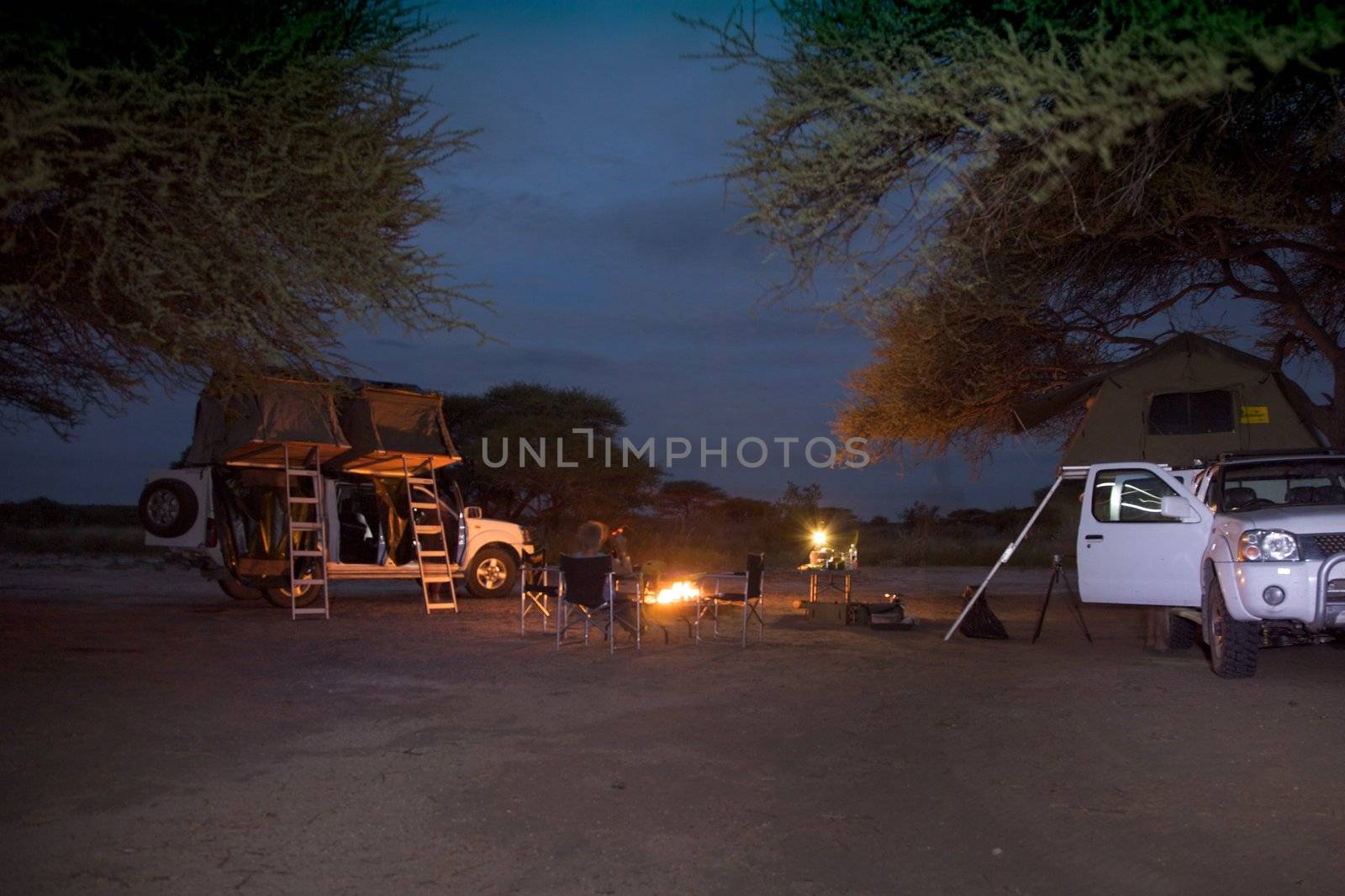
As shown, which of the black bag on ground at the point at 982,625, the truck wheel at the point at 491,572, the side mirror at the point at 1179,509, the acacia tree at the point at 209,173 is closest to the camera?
the acacia tree at the point at 209,173

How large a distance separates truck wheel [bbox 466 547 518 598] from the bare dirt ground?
5913 millimetres

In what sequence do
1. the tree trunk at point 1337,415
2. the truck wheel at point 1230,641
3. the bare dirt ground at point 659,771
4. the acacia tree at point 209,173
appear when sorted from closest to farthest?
the bare dirt ground at point 659,771 → the acacia tree at point 209,173 → the truck wheel at point 1230,641 → the tree trunk at point 1337,415

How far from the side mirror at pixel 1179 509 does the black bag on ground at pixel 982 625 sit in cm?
235

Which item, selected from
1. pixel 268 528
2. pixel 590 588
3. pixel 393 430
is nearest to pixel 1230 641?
pixel 590 588

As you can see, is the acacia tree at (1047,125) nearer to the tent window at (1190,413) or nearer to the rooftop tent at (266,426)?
the tent window at (1190,413)

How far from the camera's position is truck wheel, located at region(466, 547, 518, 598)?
1560 cm

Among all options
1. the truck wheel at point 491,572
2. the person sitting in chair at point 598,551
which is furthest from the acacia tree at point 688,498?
the person sitting in chair at point 598,551

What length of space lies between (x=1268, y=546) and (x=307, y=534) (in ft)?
35.5

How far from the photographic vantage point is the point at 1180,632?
10.0 meters

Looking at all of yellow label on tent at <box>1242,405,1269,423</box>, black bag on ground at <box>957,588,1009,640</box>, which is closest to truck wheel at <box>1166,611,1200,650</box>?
black bag on ground at <box>957,588,1009,640</box>

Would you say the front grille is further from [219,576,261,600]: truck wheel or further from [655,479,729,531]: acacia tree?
[655,479,729,531]: acacia tree

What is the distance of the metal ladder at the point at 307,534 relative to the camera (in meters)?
12.4

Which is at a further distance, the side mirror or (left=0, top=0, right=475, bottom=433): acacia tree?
the side mirror

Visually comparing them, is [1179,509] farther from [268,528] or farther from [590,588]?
[268,528]
